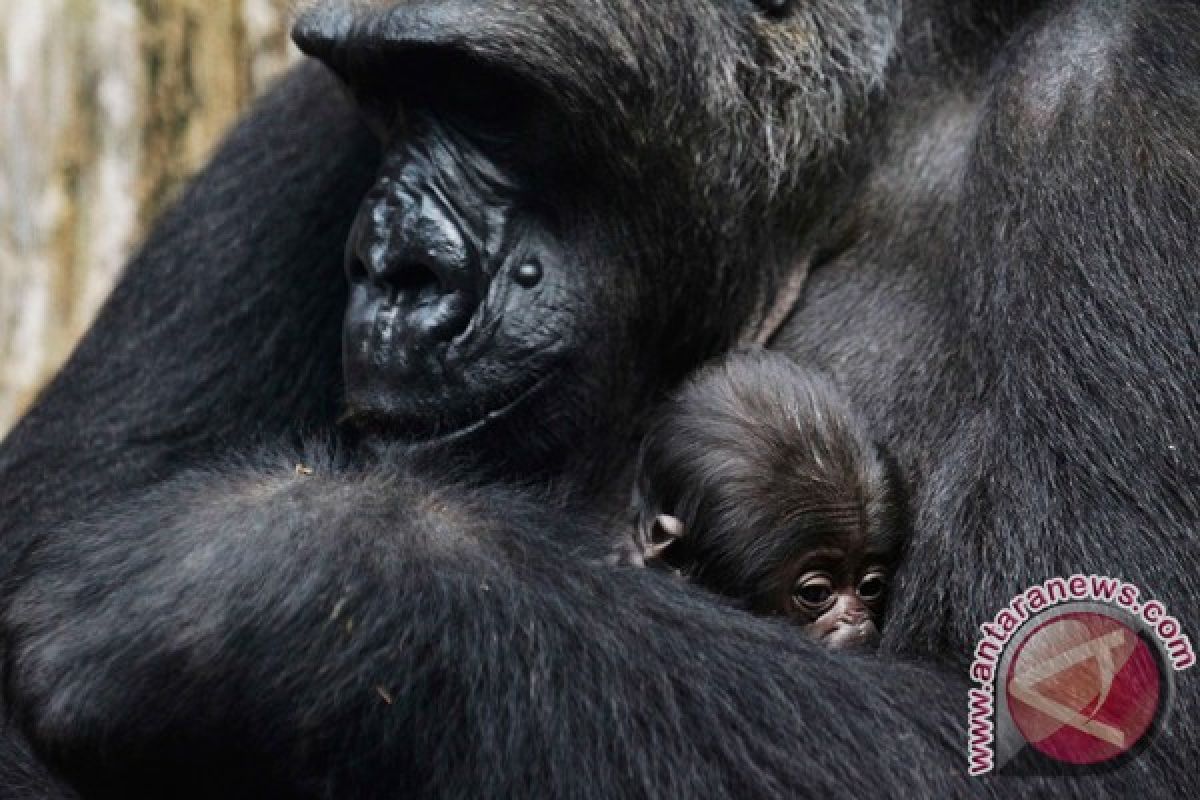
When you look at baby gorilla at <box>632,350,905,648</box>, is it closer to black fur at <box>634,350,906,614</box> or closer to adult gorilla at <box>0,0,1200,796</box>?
black fur at <box>634,350,906,614</box>

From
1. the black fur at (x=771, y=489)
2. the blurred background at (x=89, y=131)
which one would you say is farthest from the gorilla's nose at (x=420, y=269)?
the blurred background at (x=89, y=131)

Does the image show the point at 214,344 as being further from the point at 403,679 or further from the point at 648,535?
the point at 403,679

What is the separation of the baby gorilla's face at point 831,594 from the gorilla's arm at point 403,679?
46 cm

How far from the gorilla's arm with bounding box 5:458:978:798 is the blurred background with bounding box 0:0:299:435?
3.27 meters

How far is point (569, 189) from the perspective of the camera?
4836mm

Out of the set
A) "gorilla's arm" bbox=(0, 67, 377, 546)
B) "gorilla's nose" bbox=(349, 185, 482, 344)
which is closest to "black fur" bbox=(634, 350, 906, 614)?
"gorilla's nose" bbox=(349, 185, 482, 344)

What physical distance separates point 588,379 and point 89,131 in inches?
113

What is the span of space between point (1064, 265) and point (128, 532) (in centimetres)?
183

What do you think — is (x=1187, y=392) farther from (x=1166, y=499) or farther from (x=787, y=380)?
(x=787, y=380)

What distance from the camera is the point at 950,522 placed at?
4.09 meters

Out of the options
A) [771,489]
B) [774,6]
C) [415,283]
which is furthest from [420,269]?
[774,6]

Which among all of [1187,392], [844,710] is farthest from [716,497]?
[1187,392]

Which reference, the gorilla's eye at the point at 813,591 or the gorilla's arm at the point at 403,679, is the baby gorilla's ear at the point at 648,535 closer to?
the gorilla's eye at the point at 813,591

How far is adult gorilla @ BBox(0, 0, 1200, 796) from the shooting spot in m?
3.79
